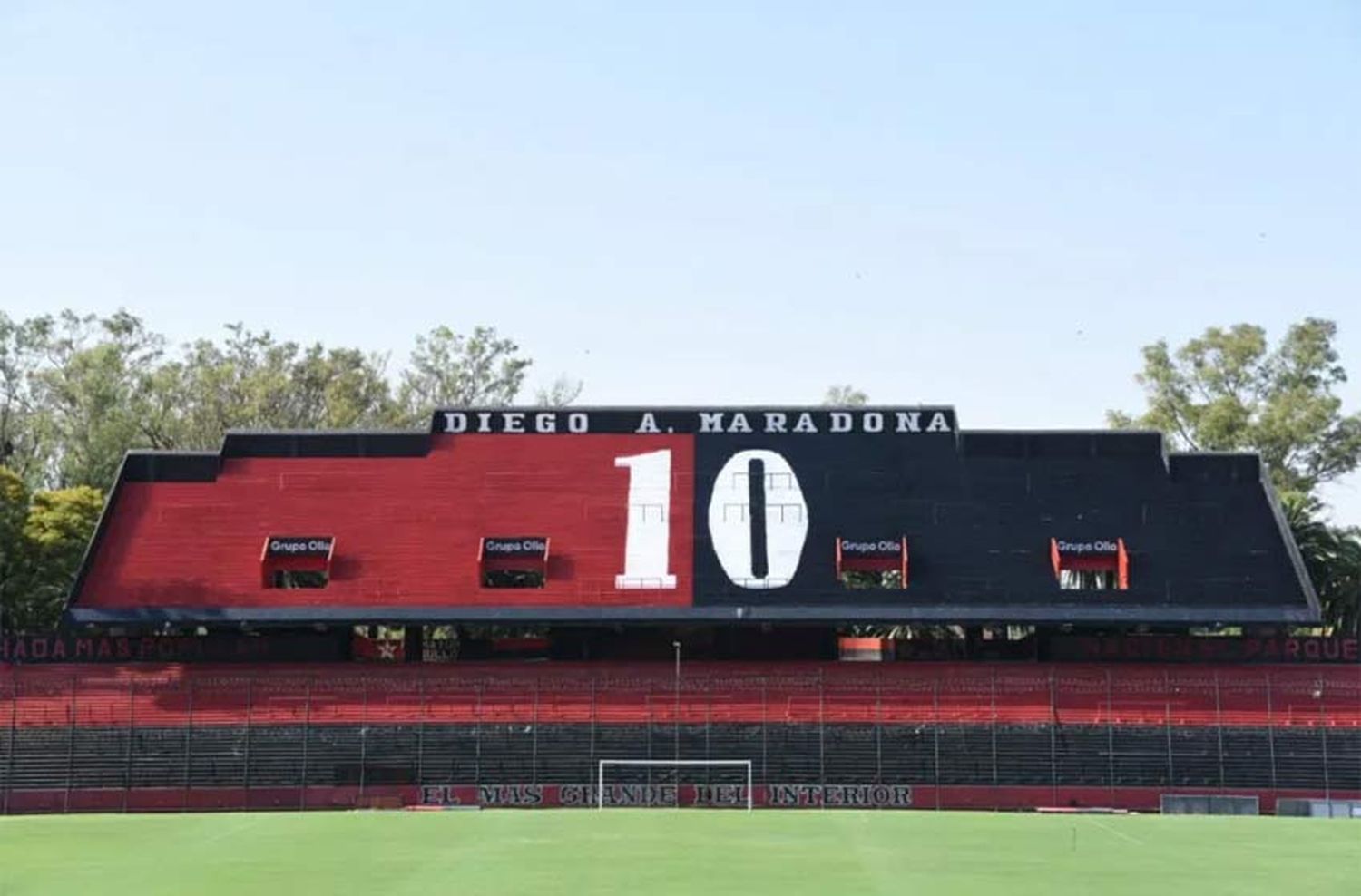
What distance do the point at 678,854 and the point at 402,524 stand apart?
104 ft

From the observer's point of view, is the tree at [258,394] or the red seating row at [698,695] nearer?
the red seating row at [698,695]

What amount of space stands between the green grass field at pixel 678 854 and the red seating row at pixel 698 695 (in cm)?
843

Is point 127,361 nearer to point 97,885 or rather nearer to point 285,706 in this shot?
point 285,706

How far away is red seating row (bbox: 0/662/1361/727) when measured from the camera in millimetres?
65875

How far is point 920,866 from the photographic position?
39969 mm

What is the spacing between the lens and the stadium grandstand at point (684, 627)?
64.8 m

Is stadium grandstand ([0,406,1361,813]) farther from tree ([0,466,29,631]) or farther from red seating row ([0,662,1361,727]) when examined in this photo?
tree ([0,466,29,631])

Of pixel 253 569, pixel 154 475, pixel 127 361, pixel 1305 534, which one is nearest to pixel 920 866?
pixel 253 569

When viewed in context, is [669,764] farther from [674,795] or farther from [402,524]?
[402,524]

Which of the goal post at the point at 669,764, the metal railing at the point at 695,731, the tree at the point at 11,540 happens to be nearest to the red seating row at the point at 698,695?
the metal railing at the point at 695,731

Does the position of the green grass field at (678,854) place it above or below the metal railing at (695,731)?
below

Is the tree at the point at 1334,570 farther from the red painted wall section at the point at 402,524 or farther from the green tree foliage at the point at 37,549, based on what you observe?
the green tree foliage at the point at 37,549

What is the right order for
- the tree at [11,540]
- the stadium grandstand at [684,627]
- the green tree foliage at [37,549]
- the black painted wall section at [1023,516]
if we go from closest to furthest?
1. the stadium grandstand at [684,627]
2. the black painted wall section at [1023,516]
3. the tree at [11,540]
4. the green tree foliage at [37,549]

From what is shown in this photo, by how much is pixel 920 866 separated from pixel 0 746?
38.8 meters
